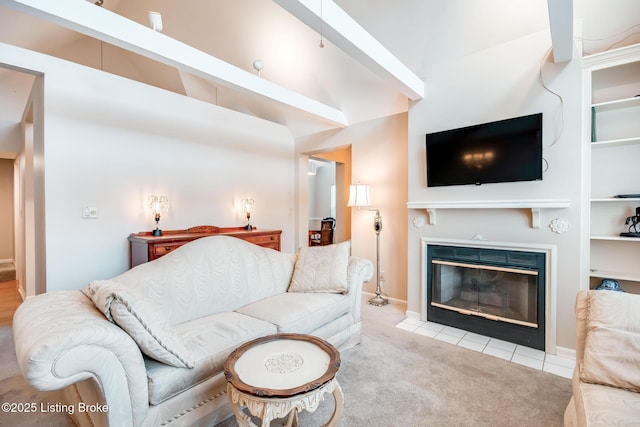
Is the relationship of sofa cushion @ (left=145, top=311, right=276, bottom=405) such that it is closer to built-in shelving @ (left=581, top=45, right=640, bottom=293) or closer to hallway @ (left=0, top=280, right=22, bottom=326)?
built-in shelving @ (left=581, top=45, right=640, bottom=293)

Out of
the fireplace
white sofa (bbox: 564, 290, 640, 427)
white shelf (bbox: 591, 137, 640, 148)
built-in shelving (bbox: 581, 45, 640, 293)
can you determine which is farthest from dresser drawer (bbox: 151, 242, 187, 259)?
white shelf (bbox: 591, 137, 640, 148)

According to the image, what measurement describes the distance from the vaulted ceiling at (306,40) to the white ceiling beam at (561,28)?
0.21ft

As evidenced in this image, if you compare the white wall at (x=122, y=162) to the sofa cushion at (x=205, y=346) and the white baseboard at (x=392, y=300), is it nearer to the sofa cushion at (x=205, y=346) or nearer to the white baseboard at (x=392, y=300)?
the sofa cushion at (x=205, y=346)

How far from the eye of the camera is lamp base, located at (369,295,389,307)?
12.6ft

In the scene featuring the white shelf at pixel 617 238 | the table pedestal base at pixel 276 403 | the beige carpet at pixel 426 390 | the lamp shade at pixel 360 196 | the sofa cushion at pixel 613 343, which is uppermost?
the lamp shade at pixel 360 196

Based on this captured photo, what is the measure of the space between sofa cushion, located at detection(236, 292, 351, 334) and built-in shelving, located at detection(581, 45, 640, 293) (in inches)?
80.1

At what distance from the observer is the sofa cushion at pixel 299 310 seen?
213cm

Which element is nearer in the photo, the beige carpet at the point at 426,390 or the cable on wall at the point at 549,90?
the beige carpet at the point at 426,390

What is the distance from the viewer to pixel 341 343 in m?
2.54

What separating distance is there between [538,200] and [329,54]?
2693mm

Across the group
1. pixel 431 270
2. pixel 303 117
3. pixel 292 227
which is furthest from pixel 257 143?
pixel 431 270

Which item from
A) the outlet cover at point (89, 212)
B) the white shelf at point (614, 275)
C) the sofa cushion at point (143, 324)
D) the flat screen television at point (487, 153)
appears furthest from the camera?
the outlet cover at point (89, 212)

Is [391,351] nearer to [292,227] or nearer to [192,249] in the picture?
[192,249]

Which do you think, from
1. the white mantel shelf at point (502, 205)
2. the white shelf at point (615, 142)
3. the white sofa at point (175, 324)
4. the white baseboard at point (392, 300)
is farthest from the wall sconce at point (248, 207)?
the white shelf at point (615, 142)
